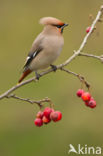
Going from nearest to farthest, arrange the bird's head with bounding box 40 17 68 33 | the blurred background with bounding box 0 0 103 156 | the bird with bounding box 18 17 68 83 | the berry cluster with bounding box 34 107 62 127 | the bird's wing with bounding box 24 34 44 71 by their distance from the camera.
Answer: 1. the berry cluster with bounding box 34 107 62 127
2. the bird's head with bounding box 40 17 68 33
3. the bird with bounding box 18 17 68 83
4. the bird's wing with bounding box 24 34 44 71
5. the blurred background with bounding box 0 0 103 156

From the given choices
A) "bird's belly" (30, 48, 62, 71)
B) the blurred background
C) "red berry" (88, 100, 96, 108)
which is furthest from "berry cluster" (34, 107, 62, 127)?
the blurred background

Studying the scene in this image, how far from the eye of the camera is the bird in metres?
4.59

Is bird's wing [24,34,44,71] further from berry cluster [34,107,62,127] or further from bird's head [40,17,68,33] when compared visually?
berry cluster [34,107,62,127]

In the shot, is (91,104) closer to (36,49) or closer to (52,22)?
(52,22)

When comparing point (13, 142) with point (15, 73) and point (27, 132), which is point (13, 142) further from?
point (15, 73)

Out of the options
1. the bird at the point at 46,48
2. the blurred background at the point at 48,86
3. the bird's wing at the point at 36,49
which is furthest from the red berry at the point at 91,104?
the blurred background at the point at 48,86

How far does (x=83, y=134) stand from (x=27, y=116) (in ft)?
2.57

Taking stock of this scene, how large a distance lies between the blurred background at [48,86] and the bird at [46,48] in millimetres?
858

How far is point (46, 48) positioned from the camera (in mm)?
4734

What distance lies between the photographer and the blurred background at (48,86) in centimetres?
686

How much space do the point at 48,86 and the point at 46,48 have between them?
3.54 meters

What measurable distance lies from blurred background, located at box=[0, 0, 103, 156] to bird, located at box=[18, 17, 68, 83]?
858 mm

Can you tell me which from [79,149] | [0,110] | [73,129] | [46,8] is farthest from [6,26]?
[79,149]

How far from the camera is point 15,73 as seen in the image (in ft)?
27.8
